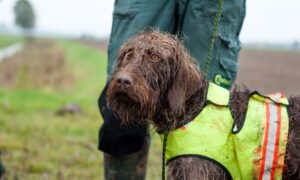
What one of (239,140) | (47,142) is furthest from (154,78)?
(47,142)

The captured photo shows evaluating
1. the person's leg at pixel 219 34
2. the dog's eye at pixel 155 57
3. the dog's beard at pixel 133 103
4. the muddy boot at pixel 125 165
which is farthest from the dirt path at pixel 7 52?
the dog's eye at pixel 155 57

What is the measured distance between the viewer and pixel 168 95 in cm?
395

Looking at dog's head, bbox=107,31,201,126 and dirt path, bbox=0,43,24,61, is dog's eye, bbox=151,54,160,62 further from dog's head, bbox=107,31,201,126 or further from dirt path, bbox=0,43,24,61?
dirt path, bbox=0,43,24,61

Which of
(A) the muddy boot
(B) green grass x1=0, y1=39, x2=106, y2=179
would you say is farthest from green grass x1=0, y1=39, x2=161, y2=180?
(A) the muddy boot

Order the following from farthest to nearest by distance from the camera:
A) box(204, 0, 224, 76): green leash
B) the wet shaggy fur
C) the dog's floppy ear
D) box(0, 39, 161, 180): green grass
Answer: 1. box(0, 39, 161, 180): green grass
2. box(204, 0, 224, 76): green leash
3. the dog's floppy ear
4. the wet shaggy fur

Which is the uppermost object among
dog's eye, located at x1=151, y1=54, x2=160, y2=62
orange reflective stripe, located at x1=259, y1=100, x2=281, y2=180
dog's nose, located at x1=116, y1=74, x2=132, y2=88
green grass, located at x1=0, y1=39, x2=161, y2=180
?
dog's eye, located at x1=151, y1=54, x2=160, y2=62

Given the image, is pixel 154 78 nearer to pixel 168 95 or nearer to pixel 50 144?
pixel 168 95

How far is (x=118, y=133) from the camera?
462 centimetres

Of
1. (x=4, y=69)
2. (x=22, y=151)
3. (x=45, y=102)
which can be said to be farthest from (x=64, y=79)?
(x=22, y=151)

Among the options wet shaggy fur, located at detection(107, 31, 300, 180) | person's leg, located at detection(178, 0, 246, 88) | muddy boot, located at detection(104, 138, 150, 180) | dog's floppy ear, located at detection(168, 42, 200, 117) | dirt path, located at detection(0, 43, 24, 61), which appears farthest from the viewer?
dirt path, located at detection(0, 43, 24, 61)

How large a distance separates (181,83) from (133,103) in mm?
435

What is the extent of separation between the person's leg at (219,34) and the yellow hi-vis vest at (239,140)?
3.00ft

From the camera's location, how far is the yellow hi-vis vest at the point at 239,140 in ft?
12.5

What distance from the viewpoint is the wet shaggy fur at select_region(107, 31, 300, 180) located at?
12.5 feet
